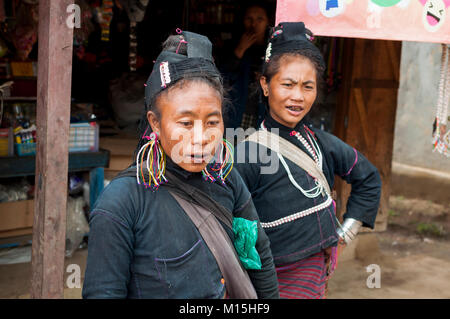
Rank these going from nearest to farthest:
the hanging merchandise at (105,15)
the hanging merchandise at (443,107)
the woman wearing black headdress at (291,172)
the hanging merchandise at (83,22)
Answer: the woman wearing black headdress at (291,172), the hanging merchandise at (443,107), the hanging merchandise at (83,22), the hanging merchandise at (105,15)

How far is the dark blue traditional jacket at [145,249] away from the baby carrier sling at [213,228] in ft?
0.06

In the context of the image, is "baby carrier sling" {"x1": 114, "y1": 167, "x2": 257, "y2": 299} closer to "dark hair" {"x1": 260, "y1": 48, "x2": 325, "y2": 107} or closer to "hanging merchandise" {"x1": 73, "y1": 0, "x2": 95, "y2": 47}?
"dark hair" {"x1": 260, "y1": 48, "x2": 325, "y2": 107}

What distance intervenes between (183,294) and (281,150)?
947 mm

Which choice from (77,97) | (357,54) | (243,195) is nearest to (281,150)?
(243,195)

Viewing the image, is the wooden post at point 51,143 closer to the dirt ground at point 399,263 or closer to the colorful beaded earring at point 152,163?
the colorful beaded earring at point 152,163

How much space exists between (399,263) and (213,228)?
4.14 meters

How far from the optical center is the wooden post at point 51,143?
Result: 227 centimetres

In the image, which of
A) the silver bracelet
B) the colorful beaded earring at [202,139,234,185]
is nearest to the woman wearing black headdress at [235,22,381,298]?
the silver bracelet

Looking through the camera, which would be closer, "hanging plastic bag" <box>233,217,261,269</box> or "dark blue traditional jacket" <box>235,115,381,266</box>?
"hanging plastic bag" <box>233,217,261,269</box>

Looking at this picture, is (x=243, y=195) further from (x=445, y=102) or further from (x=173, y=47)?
(x=445, y=102)

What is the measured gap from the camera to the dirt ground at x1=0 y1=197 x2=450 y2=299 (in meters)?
4.19

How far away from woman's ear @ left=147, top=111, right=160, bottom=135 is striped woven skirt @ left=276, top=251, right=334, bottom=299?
37.7 inches

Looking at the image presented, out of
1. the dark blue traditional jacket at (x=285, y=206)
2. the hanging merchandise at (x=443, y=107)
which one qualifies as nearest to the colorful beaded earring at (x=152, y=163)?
the dark blue traditional jacket at (x=285, y=206)

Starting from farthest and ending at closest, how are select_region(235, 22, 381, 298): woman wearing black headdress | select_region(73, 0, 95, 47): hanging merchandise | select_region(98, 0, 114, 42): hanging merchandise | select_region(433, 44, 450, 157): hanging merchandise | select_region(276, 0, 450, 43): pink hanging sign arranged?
1. select_region(98, 0, 114, 42): hanging merchandise
2. select_region(73, 0, 95, 47): hanging merchandise
3. select_region(433, 44, 450, 157): hanging merchandise
4. select_region(276, 0, 450, 43): pink hanging sign
5. select_region(235, 22, 381, 298): woman wearing black headdress
